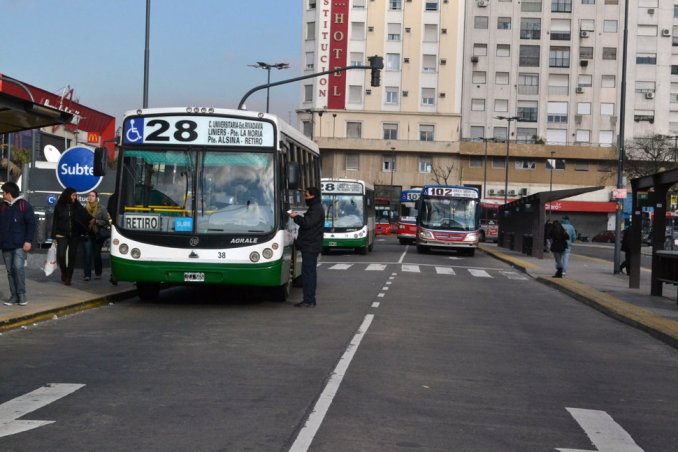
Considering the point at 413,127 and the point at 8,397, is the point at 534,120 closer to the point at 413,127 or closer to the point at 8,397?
the point at 413,127

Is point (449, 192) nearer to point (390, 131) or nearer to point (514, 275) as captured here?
point (514, 275)

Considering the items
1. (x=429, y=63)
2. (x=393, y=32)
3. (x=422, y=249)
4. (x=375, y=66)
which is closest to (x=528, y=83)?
(x=429, y=63)

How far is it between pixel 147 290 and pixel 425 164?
70382mm

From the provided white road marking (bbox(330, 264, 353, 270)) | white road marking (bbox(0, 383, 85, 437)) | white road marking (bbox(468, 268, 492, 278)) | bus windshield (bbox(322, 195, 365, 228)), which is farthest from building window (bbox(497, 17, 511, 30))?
white road marking (bbox(0, 383, 85, 437))

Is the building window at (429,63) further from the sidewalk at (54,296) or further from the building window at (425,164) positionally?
the sidewalk at (54,296)

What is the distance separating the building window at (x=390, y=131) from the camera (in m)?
85.4

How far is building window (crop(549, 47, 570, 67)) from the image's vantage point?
284 feet

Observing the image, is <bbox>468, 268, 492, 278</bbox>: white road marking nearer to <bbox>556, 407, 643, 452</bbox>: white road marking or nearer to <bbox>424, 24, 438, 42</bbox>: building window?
<bbox>556, 407, 643, 452</bbox>: white road marking

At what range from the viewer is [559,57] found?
3410 inches

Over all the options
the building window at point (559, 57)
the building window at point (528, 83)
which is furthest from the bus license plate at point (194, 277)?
the building window at point (559, 57)

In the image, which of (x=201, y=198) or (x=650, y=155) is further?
(x=650, y=155)

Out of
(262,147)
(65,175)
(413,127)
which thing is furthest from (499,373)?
(413,127)

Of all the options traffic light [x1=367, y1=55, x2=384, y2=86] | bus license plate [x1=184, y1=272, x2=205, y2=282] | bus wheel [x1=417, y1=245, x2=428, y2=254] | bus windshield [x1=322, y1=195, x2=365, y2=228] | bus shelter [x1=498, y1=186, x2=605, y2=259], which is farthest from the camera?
bus wheel [x1=417, y1=245, x2=428, y2=254]

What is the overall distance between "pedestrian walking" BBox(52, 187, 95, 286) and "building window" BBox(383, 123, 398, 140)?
224 feet
